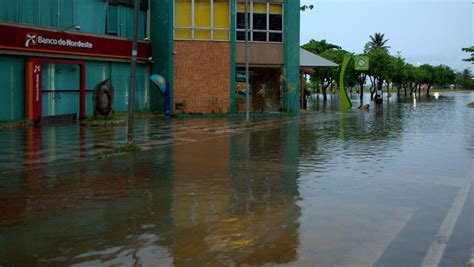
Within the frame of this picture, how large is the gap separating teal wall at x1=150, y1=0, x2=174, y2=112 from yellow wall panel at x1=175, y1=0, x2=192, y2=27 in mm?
586

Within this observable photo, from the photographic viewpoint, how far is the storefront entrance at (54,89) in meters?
25.5

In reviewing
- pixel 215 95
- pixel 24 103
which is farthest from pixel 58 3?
pixel 215 95

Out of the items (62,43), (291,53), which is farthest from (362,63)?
(62,43)

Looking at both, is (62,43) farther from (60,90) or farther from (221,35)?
(221,35)

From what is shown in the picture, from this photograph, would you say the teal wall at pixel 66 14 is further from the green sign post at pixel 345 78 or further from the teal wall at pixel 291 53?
the green sign post at pixel 345 78

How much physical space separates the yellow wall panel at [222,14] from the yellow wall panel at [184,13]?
1.59 meters

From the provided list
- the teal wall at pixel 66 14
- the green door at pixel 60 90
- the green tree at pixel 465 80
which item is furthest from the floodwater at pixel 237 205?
the green tree at pixel 465 80

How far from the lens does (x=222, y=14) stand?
34625 millimetres

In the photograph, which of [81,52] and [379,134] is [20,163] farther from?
[81,52]

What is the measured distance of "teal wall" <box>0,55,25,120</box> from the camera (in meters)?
24.7

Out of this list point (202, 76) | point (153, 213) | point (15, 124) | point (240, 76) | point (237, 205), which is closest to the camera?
point (153, 213)

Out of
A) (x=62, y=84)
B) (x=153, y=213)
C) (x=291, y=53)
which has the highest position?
(x=291, y=53)

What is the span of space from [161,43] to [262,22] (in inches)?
252

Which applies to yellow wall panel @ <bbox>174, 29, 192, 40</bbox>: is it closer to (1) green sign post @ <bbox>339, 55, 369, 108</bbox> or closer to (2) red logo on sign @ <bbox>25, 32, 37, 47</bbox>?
(2) red logo on sign @ <bbox>25, 32, 37, 47</bbox>
